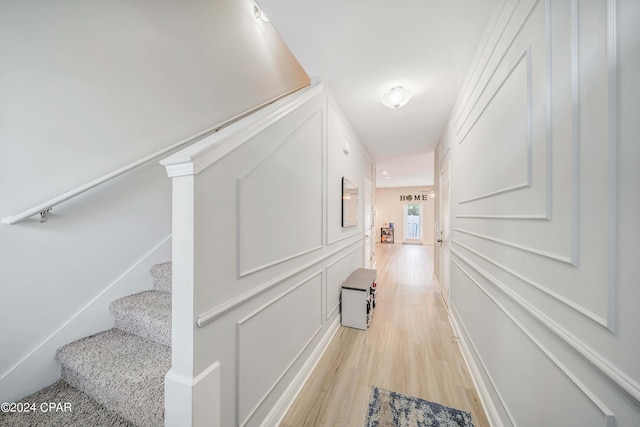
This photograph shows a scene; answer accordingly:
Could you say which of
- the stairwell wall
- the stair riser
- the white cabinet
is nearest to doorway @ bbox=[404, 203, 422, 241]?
the white cabinet

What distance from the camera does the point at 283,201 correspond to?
1543mm

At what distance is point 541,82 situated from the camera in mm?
976

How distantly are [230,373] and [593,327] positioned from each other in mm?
1391

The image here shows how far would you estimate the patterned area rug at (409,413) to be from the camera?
4.83ft

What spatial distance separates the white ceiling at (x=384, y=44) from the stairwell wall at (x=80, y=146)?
1.06 m

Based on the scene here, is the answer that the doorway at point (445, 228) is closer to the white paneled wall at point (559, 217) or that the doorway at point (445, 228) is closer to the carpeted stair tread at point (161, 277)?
the white paneled wall at point (559, 217)

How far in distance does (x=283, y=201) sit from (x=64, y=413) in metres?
1.55

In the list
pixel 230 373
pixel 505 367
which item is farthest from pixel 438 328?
pixel 230 373

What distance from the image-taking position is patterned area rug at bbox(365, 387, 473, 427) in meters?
1.47

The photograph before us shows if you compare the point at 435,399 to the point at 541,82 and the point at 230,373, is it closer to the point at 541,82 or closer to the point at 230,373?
the point at 230,373

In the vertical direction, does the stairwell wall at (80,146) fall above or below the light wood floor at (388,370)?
above

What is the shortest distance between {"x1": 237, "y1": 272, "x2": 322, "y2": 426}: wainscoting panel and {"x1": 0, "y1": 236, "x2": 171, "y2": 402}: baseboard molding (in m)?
1.11

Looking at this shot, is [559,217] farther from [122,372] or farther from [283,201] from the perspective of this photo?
[122,372]

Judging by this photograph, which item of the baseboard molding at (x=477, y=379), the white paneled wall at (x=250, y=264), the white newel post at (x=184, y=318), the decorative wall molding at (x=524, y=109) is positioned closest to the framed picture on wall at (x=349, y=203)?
the white paneled wall at (x=250, y=264)
